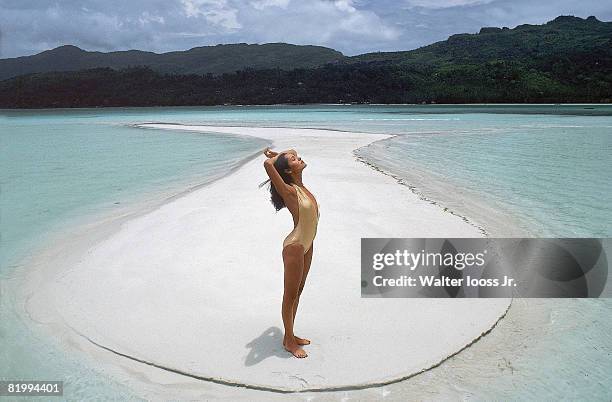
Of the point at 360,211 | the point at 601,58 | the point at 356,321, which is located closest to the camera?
the point at 356,321

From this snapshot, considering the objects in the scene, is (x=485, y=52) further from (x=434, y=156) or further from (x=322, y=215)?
(x=322, y=215)

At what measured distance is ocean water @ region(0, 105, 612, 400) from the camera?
413 centimetres

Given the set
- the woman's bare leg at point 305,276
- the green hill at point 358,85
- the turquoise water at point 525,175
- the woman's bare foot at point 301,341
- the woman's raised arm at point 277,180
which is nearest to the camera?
the woman's raised arm at point 277,180

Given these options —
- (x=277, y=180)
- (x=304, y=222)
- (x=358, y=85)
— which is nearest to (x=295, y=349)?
(x=304, y=222)

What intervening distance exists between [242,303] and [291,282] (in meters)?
1.63

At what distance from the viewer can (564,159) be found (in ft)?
61.8

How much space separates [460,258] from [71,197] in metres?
10.6

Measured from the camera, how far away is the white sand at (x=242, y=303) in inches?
165

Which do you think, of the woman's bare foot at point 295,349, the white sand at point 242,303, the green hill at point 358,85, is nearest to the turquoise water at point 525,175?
the white sand at point 242,303

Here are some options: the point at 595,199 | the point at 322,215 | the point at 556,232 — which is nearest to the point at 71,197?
the point at 322,215

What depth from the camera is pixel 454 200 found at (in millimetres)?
10812

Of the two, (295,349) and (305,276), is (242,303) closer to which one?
(295,349)

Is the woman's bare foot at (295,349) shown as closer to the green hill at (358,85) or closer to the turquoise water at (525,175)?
the turquoise water at (525,175)

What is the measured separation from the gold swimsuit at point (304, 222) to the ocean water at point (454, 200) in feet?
4.72
